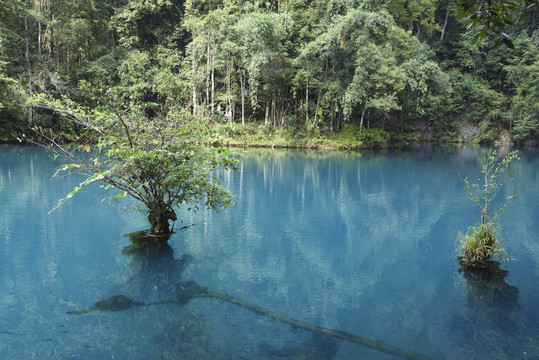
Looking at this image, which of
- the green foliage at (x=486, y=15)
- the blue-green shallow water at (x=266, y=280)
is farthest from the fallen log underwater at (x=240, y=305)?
the green foliage at (x=486, y=15)

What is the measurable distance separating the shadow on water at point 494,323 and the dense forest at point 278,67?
2150 cm

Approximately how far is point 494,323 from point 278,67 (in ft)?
85.9

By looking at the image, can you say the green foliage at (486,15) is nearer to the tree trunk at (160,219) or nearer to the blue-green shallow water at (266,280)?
the blue-green shallow water at (266,280)

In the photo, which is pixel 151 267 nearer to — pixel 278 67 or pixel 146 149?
pixel 146 149

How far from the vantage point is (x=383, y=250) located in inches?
300

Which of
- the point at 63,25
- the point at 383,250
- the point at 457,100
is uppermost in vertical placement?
the point at 63,25

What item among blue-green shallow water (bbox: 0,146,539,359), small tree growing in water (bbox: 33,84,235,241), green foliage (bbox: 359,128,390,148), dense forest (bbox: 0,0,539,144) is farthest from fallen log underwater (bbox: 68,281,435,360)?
green foliage (bbox: 359,128,390,148)

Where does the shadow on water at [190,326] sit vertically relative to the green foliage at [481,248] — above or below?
below

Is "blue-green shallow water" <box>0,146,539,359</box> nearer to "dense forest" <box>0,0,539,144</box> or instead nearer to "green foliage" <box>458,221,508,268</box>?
"green foliage" <box>458,221,508,268</box>

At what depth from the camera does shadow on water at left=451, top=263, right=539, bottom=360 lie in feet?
13.7

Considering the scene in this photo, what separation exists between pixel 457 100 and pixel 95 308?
134 feet

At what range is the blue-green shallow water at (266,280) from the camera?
4.23m

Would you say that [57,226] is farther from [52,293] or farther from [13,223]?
[52,293]

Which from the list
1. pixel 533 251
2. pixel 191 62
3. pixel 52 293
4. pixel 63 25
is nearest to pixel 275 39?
pixel 191 62
